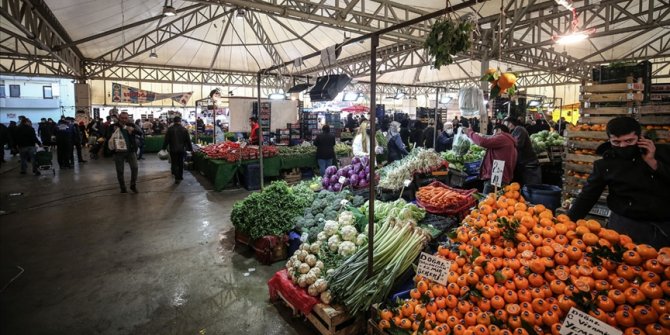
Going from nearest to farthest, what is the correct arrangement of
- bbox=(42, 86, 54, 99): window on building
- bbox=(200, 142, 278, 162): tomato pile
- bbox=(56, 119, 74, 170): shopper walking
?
→ 1. bbox=(200, 142, 278, 162): tomato pile
2. bbox=(56, 119, 74, 170): shopper walking
3. bbox=(42, 86, 54, 99): window on building

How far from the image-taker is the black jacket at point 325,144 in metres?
8.73

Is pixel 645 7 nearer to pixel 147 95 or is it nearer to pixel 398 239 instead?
pixel 398 239

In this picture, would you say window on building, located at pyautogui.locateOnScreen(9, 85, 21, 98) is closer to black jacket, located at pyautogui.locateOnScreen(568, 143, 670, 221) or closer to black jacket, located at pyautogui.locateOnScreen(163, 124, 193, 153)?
black jacket, located at pyautogui.locateOnScreen(163, 124, 193, 153)

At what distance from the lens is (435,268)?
258 centimetres

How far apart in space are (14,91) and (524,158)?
118 ft

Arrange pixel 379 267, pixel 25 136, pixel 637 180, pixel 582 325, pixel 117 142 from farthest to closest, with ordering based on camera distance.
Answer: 1. pixel 25 136
2. pixel 117 142
3. pixel 379 267
4. pixel 637 180
5. pixel 582 325

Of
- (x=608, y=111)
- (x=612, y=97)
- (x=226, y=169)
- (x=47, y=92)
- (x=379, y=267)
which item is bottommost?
(x=379, y=267)

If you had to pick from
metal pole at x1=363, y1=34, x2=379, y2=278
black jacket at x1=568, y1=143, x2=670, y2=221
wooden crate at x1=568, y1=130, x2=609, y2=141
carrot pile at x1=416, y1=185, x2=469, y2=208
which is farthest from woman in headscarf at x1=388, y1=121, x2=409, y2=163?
black jacket at x1=568, y1=143, x2=670, y2=221

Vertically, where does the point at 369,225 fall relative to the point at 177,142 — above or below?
below

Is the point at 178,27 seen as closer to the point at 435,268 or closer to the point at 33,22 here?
the point at 33,22

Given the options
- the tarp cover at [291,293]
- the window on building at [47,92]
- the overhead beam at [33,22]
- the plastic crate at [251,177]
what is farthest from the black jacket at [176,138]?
the window on building at [47,92]

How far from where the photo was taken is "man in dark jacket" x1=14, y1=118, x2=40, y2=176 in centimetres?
1007

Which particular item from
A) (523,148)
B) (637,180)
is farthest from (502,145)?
(637,180)

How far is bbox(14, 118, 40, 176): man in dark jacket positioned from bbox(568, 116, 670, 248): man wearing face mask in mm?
13196
